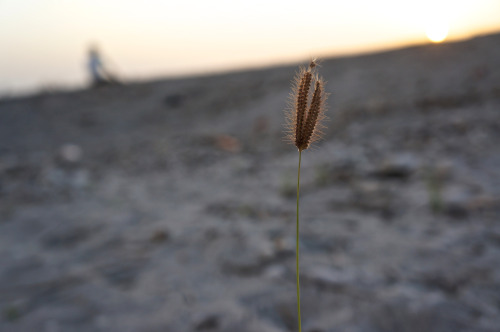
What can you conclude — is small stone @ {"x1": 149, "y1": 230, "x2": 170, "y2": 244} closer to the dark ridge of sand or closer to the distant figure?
the dark ridge of sand

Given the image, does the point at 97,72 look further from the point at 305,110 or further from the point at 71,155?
the point at 305,110

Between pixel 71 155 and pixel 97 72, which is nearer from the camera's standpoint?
pixel 71 155

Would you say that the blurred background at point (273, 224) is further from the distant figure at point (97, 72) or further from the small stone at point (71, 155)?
the distant figure at point (97, 72)

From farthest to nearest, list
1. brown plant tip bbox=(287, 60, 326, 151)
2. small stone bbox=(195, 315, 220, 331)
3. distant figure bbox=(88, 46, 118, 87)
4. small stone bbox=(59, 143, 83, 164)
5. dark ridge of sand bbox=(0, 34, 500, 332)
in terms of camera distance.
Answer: distant figure bbox=(88, 46, 118, 87), small stone bbox=(59, 143, 83, 164), dark ridge of sand bbox=(0, 34, 500, 332), small stone bbox=(195, 315, 220, 331), brown plant tip bbox=(287, 60, 326, 151)

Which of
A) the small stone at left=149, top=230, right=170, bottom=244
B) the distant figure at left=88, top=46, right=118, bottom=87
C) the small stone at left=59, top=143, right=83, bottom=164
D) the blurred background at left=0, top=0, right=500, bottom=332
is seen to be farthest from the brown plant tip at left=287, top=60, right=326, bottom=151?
the distant figure at left=88, top=46, right=118, bottom=87

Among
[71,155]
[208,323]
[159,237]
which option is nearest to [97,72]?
[71,155]

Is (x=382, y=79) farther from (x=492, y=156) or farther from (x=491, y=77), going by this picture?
(x=492, y=156)
